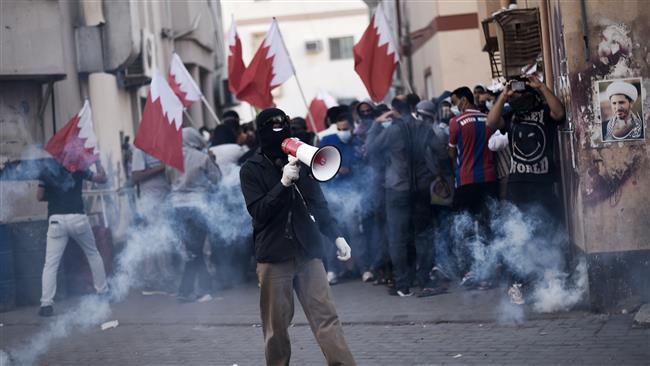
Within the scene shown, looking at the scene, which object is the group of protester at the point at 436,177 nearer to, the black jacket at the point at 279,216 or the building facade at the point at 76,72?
the black jacket at the point at 279,216

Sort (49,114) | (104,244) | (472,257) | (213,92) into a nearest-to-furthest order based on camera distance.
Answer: (472,257) → (104,244) → (49,114) → (213,92)

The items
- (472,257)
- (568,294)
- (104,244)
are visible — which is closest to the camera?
A: (568,294)

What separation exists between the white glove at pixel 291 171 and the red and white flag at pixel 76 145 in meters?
5.85

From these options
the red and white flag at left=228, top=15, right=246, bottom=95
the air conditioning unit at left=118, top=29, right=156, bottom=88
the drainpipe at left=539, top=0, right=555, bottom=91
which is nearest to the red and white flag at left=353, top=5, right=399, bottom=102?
the red and white flag at left=228, top=15, right=246, bottom=95

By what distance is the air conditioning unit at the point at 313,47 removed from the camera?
50.3 m

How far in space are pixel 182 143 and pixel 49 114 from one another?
10.8 ft

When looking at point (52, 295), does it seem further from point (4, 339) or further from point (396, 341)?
point (396, 341)

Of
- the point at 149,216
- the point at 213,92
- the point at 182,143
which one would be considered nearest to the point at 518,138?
the point at 182,143

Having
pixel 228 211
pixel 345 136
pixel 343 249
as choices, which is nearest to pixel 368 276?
pixel 345 136

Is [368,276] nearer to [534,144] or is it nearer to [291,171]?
[534,144]

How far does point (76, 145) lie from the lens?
1153 cm

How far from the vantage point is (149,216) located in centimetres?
1225

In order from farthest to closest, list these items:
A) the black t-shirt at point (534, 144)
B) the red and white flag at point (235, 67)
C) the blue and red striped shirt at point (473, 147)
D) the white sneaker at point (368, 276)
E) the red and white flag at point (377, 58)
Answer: the red and white flag at point (235, 67) < the red and white flag at point (377, 58) < the white sneaker at point (368, 276) < the blue and red striped shirt at point (473, 147) < the black t-shirt at point (534, 144)

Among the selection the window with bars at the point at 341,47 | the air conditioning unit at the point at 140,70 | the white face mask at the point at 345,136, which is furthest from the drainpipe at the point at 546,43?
the window with bars at the point at 341,47
